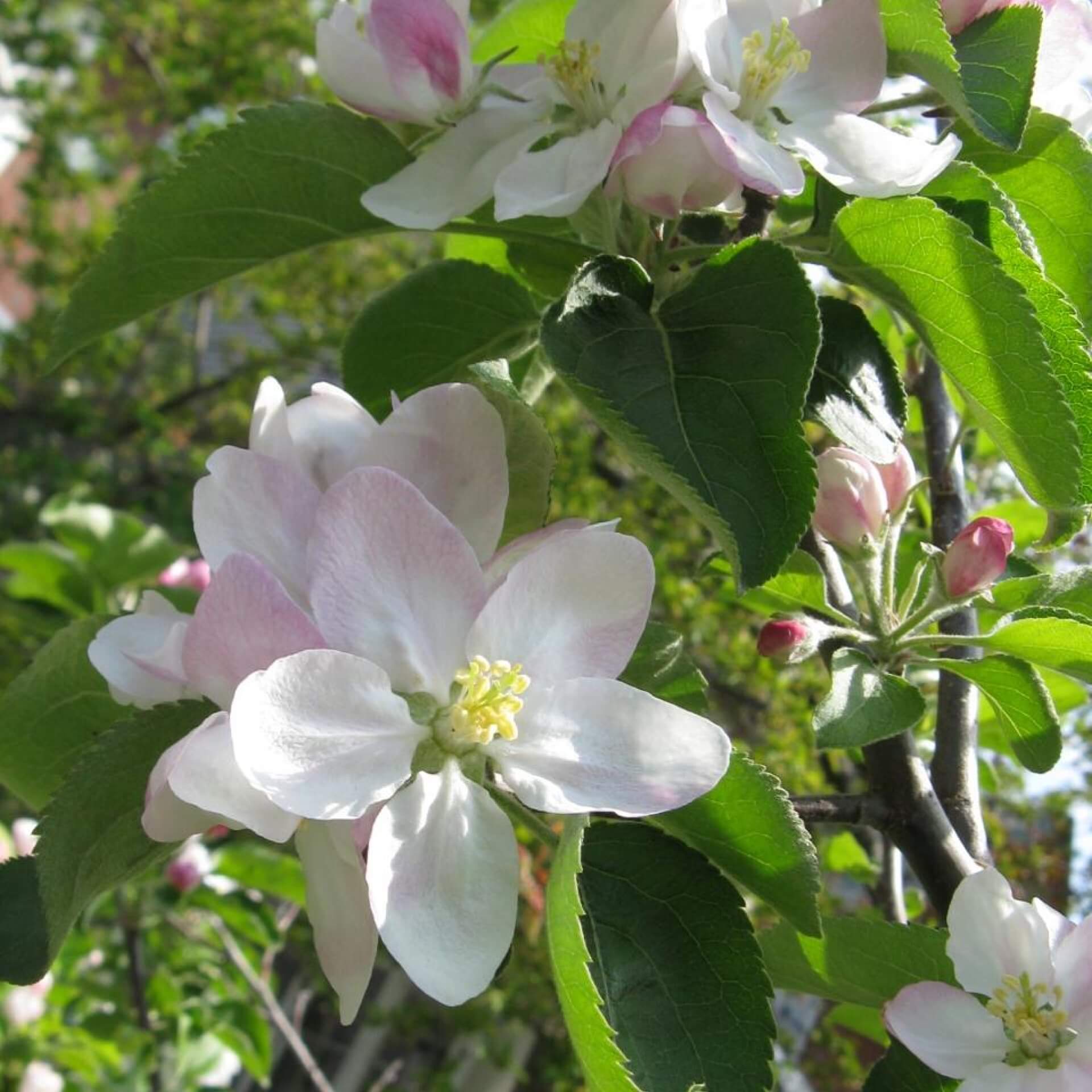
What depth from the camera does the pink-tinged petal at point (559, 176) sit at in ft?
2.29

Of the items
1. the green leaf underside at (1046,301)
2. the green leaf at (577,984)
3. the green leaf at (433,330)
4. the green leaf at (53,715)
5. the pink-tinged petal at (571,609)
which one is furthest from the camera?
the green leaf at (433,330)

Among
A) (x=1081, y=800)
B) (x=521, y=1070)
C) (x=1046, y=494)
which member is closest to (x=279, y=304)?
(x=521, y=1070)

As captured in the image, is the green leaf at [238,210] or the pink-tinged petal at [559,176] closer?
the pink-tinged petal at [559,176]

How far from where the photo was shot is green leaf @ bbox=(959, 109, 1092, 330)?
0.80m

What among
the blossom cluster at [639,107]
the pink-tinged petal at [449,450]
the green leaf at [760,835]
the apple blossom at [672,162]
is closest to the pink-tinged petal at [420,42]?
the blossom cluster at [639,107]

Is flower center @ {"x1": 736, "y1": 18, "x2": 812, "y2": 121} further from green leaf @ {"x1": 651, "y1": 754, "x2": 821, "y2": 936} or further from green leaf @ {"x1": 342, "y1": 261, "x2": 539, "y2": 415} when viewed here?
green leaf @ {"x1": 651, "y1": 754, "x2": 821, "y2": 936}

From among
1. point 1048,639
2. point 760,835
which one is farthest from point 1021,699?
point 760,835

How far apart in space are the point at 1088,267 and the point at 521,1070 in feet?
13.0

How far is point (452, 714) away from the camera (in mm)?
580

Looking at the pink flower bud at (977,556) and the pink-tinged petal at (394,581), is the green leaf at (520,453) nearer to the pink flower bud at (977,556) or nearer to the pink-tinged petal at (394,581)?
the pink-tinged petal at (394,581)

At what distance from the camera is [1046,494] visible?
26.2 inches

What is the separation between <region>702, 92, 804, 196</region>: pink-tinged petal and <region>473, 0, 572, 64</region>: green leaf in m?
0.29

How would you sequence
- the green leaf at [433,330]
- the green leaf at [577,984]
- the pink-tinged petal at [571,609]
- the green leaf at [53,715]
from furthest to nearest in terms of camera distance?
the green leaf at [433,330], the green leaf at [53,715], the pink-tinged petal at [571,609], the green leaf at [577,984]

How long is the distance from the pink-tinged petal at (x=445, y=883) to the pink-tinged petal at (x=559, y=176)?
0.32 meters
